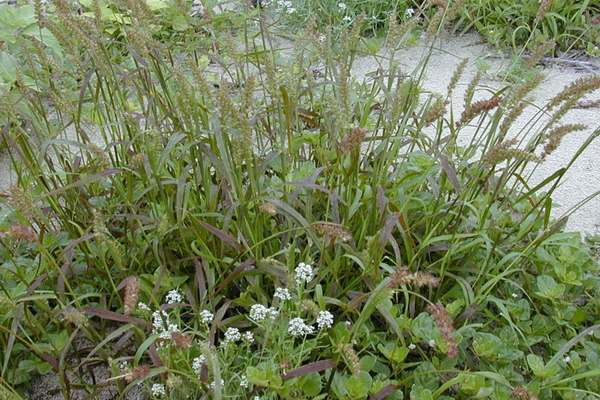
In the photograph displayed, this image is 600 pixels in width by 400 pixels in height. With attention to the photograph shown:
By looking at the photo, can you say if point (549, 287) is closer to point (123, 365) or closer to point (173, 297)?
point (173, 297)

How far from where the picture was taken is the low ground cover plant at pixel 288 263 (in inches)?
71.7

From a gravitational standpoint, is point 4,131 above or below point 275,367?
above

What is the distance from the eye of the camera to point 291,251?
193 centimetres

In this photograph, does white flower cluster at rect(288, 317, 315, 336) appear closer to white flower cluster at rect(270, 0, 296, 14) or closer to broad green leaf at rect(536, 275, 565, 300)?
broad green leaf at rect(536, 275, 565, 300)

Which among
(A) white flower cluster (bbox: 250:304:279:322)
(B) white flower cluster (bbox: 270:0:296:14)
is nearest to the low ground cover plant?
(A) white flower cluster (bbox: 250:304:279:322)

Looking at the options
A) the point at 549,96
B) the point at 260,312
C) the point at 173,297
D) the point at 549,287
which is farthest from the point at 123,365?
the point at 549,96

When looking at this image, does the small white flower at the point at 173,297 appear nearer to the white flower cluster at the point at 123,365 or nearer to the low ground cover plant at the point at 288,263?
the low ground cover plant at the point at 288,263

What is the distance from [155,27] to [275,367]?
254 cm

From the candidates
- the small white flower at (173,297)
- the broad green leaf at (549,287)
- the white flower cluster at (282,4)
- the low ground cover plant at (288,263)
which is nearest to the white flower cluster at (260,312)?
the low ground cover plant at (288,263)

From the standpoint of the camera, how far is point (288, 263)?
76.3 inches

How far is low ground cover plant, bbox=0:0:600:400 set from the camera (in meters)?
1.82

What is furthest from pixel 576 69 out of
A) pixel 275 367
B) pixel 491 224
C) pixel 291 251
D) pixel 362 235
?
pixel 275 367

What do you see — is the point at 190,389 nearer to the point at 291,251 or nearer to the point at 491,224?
the point at 291,251

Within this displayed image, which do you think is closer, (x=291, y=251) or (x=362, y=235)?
(x=291, y=251)
